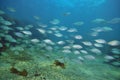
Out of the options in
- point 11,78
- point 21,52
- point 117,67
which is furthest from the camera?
point 117,67

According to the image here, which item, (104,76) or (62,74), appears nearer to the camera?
(62,74)

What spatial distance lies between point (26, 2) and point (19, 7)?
379 centimetres

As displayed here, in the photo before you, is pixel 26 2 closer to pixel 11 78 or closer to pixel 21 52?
pixel 21 52

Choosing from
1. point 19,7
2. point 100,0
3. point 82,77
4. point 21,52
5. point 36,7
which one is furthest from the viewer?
point 36,7

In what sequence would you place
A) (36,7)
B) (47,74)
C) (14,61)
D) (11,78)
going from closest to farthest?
(11,78), (47,74), (14,61), (36,7)

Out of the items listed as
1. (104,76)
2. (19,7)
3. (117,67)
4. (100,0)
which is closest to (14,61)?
(104,76)

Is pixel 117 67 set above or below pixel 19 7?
below

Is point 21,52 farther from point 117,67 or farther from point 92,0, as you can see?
point 92,0

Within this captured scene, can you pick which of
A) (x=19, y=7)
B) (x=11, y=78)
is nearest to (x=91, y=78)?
(x=11, y=78)

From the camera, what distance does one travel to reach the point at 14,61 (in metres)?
11.1

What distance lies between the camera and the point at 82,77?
10.1m

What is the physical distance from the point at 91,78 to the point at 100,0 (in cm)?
4226

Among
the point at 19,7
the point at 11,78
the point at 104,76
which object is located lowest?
the point at 11,78

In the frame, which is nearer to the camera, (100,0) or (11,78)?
(11,78)
